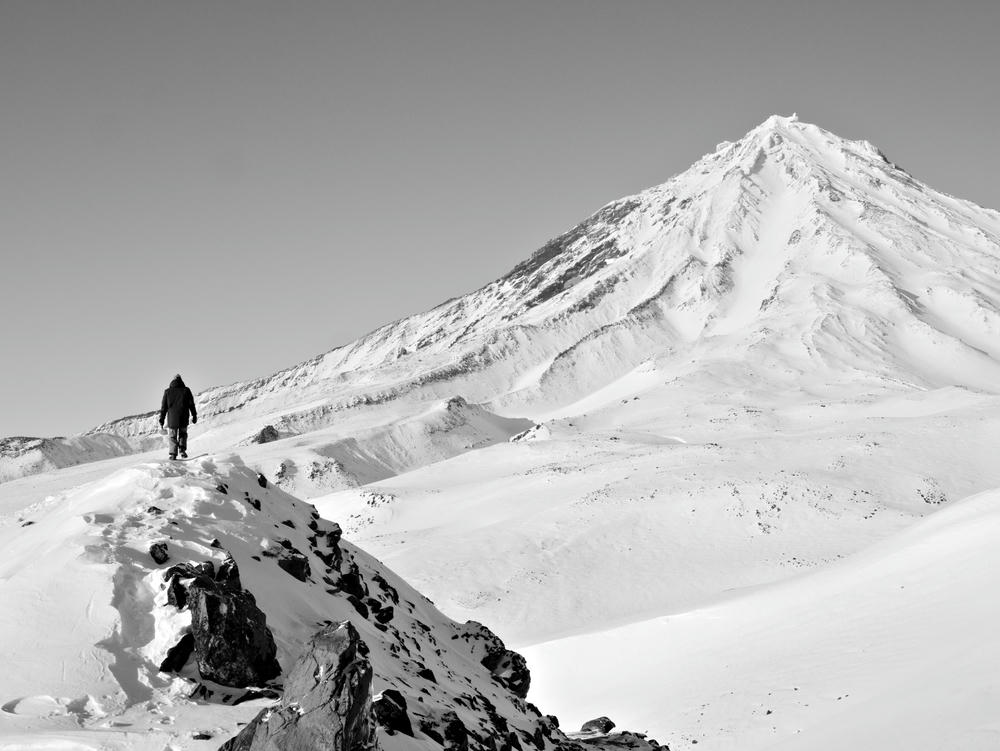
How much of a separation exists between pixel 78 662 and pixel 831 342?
301 ft

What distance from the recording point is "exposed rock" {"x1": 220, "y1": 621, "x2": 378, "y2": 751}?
830 cm

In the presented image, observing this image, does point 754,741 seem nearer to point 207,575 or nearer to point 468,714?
point 468,714

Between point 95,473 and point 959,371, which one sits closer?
point 95,473

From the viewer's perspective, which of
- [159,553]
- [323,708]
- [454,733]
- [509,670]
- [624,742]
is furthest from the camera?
[509,670]

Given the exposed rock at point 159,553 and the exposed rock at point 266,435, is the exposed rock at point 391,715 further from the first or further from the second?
the exposed rock at point 266,435

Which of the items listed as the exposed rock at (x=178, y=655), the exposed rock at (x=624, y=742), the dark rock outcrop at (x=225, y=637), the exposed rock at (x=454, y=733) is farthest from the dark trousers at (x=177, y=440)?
the exposed rock at (x=624, y=742)

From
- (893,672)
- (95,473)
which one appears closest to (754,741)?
(893,672)

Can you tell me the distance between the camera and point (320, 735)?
27.2 feet

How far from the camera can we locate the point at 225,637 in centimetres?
1065

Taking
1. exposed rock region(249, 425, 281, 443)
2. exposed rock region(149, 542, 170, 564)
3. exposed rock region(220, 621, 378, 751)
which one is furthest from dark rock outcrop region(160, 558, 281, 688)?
exposed rock region(249, 425, 281, 443)

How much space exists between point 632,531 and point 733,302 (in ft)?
299

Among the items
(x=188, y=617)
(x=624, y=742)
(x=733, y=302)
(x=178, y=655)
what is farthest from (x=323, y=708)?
(x=733, y=302)

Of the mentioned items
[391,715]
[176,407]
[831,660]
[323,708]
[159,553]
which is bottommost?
[831,660]

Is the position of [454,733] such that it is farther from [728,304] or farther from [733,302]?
[733,302]
